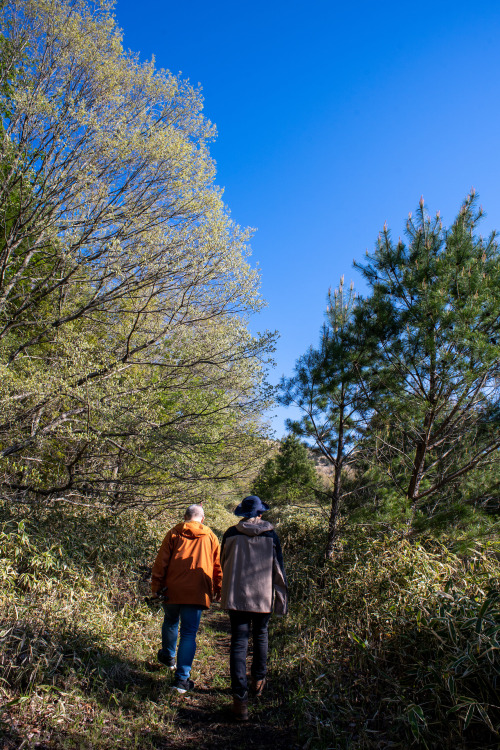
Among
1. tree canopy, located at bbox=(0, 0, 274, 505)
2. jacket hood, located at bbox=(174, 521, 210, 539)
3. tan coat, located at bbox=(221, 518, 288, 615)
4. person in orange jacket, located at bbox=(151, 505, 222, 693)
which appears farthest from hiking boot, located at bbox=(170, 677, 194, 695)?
tree canopy, located at bbox=(0, 0, 274, 505)

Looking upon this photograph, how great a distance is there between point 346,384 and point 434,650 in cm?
389

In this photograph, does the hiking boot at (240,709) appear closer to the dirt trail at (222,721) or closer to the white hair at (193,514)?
the dirt trail at (222,721)

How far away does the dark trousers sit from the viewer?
334cm

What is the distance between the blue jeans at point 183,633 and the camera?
3.65 m

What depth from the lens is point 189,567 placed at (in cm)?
381

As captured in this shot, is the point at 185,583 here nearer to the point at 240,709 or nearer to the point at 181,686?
the point at 181,686

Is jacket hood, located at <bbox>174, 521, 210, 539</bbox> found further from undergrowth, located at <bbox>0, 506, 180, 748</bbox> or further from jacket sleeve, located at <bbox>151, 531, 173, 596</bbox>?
undergrowth, located at <bbox>0, 506, 180, 748</bbox>

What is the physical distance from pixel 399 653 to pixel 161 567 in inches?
85.9

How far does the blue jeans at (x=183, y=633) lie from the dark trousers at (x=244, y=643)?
0.40 m

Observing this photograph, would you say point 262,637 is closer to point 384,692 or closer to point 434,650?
point 384,692

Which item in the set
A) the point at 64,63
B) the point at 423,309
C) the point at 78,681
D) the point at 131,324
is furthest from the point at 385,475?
the point at 64,63

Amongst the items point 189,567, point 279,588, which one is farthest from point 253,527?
point 189,567

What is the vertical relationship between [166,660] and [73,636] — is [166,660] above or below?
below

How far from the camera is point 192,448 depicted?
22.2ft
